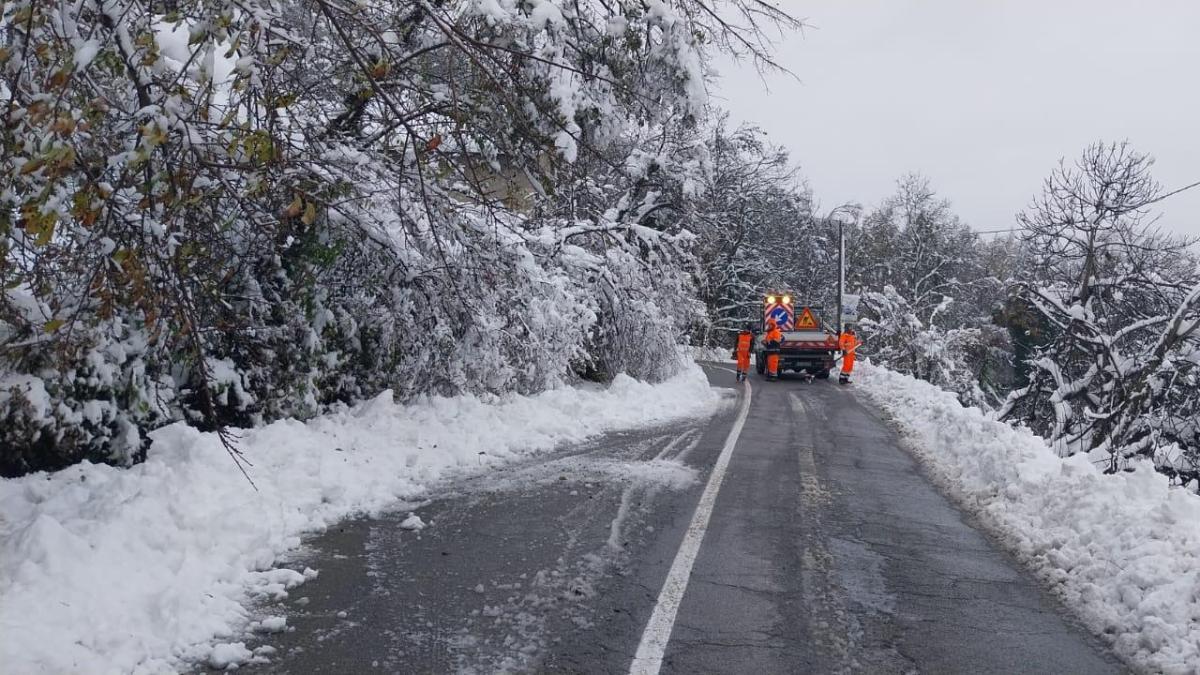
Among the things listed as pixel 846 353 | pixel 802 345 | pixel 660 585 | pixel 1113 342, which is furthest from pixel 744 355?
pixel 660 585

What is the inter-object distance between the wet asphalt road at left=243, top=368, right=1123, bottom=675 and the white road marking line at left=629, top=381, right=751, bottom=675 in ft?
0.19

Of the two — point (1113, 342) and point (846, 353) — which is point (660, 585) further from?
point (846, 353)

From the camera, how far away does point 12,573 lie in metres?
4.61

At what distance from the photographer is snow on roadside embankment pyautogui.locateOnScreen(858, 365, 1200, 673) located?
196 inches

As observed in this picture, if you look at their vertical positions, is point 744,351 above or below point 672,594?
above

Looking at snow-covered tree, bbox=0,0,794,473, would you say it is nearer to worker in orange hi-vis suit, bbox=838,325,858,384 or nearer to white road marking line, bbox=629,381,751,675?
white road marking line, bbox=629,381,751,675

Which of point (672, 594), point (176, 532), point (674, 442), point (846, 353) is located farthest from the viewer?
point (846, 353)

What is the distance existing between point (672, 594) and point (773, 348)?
22.4 meters

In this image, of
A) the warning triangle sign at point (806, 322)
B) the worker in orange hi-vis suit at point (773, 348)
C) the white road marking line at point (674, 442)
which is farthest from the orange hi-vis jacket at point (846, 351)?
the white road marking line at point (674, 442)

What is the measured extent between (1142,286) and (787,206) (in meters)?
35.2

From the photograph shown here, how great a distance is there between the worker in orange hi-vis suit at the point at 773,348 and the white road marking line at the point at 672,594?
60.3ft

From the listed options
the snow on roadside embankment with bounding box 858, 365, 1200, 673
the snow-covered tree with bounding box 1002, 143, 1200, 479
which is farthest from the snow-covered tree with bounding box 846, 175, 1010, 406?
the snow on roadside embankment with bounding box 858, 365, 1200, 673

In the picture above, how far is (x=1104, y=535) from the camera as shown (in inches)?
251

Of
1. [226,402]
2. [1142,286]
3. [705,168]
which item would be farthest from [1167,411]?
[705,168]
